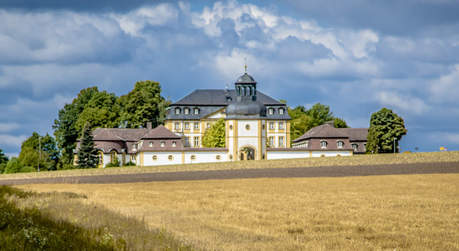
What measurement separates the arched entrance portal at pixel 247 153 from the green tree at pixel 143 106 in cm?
2871

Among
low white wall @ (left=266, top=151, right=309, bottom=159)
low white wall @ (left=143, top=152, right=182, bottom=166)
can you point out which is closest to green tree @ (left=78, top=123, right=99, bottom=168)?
low white wall @ (left=143, top=152, right=182, bottom=166)

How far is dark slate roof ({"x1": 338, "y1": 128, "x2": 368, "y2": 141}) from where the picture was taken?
342 feet

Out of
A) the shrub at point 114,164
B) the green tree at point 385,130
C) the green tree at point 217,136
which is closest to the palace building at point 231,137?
the shrub at point 114,164

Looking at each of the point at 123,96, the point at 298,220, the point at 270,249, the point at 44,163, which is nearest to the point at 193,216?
the point at 298,220

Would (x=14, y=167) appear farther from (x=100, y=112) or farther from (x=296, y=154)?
(x=296, y=154)

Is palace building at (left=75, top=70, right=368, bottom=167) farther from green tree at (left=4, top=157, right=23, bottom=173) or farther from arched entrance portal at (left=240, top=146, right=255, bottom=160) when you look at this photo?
green tree at (left=4, top=157, right=23, bottom=173)

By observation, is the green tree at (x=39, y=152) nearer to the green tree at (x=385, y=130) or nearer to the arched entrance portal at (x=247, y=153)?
the arched entrance portal at (x=247, y=153)

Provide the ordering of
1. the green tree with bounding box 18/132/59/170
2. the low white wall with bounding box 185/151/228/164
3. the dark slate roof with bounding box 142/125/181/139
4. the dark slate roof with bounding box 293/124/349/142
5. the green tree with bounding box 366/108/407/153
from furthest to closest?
1. the green tree with bounding box 18/132/59/170
2. the green tree with bounding box 366/108/407/153
3. the dark slate roof with bounding box 293/124/349/142
4. the dark slate roof with bounding box 142/125/181/139
5. the low white wall with bounding box 185/151/228/164

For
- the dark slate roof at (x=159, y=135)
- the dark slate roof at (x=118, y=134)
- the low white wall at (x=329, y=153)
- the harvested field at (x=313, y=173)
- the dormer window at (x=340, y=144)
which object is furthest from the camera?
the dark slate roof at (x=118, y=134)

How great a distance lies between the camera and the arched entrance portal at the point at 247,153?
277 feet

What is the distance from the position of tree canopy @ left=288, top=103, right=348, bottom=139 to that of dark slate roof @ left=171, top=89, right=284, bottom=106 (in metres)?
9.48

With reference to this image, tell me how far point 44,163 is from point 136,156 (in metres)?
17.0

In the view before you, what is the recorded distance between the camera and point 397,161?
190 ft

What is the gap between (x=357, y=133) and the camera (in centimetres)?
10538
